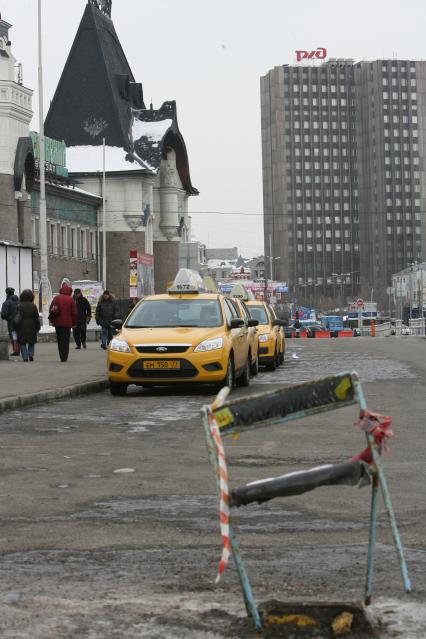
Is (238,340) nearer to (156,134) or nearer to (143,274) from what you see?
(143,274)

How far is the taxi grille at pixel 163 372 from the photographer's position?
62.6 feet

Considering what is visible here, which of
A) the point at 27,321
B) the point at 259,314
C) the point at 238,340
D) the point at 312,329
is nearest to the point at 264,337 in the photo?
the point at 259,314

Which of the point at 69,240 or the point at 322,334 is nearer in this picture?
the point at 69,240

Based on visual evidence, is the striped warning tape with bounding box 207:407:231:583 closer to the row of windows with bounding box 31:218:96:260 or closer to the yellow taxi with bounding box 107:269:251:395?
the yellow taxi with bounding box 107:269:251:395

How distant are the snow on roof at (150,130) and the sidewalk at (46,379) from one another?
6236 centimetres

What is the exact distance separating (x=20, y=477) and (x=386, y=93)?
643 feet

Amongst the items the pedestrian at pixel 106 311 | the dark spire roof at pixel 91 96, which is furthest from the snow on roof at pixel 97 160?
the pedestrian at pixel 106 311

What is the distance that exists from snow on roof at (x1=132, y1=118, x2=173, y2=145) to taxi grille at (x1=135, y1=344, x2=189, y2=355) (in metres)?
72.9

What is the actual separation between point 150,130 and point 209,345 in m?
74.3

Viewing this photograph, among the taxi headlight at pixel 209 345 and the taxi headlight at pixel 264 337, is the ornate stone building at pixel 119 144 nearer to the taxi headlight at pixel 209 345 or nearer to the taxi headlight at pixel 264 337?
the taxi headlight at pixel 264 337

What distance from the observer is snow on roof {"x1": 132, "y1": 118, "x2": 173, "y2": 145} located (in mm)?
91312

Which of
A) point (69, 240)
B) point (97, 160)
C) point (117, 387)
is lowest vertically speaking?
point (117, 387)

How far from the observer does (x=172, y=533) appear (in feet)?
22.5

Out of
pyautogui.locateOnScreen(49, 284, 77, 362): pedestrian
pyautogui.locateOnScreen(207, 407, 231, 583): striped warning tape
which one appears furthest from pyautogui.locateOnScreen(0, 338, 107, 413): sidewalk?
pyautogui.locateOnScreen(207, 407, 231, 583): striped warning tape
